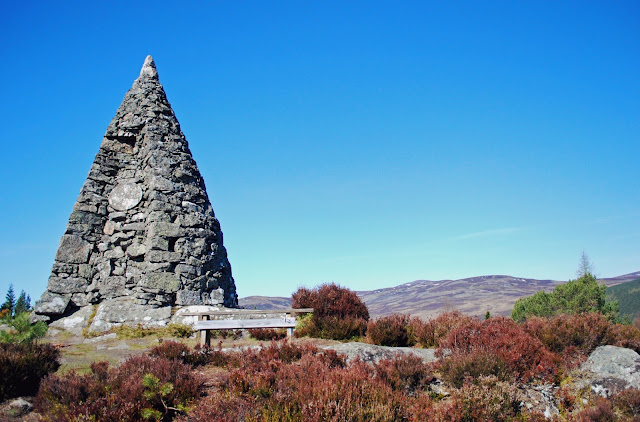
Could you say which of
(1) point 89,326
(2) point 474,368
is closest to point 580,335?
(2) point 474,368

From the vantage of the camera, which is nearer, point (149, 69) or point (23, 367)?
point (23, 367)

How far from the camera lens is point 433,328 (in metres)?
13.0

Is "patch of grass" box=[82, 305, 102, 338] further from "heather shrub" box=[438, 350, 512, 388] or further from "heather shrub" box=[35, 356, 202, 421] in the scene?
"heather shrub" box=[438, 350, 512, 388]

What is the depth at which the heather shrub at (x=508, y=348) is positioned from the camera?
8938mm

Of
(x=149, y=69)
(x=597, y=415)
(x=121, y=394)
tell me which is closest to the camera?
(x=121, y=394)

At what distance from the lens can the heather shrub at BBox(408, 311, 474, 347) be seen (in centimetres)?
1268

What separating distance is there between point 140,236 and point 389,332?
1050cm

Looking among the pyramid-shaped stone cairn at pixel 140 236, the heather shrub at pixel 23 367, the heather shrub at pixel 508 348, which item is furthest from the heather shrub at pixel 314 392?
the pyramid-shaped stone cairn at pixel 140 236

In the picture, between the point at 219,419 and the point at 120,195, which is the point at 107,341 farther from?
the point at 219,419

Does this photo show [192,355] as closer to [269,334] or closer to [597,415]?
[269,334]

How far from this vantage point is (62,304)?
54.4 feet

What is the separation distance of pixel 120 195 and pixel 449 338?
14222 millimetres

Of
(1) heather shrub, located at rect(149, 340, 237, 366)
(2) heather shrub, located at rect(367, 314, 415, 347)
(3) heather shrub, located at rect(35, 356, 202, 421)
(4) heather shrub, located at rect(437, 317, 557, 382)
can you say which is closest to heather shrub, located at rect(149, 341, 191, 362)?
(1) heather shrub, located at rect(149, 340, 237, 366)

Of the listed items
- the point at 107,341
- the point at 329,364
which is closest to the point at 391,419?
the point at 329,364
